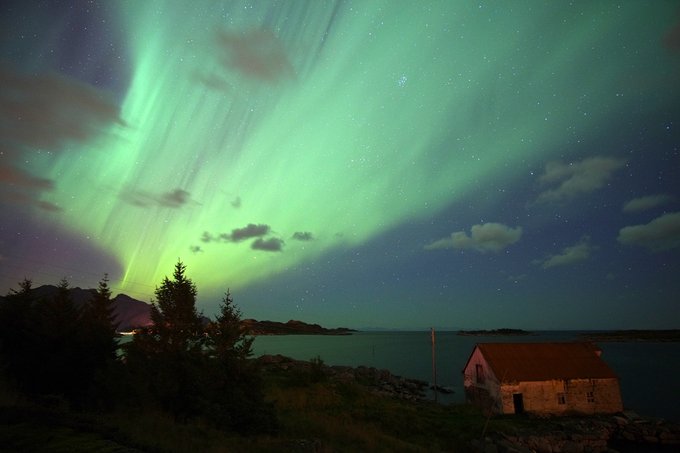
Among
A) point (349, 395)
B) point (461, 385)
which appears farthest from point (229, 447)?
point (461, 385)

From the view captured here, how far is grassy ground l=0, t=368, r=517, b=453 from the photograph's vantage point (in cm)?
855

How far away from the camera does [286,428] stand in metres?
19.1

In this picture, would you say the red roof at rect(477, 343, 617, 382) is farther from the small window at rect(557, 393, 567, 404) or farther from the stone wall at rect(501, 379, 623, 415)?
the small window at rect(557, 393, 567, 404)

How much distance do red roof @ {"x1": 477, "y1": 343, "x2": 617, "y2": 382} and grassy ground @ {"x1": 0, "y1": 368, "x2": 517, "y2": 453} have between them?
595cm

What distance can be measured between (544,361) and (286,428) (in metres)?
34.2

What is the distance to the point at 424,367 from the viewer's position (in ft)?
308

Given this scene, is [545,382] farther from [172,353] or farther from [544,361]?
[172,353]

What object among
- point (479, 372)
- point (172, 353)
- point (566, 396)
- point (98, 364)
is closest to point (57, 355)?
point (98, 364)

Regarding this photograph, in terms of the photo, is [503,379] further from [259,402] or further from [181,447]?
[181,447]

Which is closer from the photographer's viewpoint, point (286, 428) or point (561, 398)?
point (286, 428)

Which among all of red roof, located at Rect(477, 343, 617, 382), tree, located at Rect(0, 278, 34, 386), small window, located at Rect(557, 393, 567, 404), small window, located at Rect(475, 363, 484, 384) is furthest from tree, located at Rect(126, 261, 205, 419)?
small window, located at Rect(557, 393, 567, 404)

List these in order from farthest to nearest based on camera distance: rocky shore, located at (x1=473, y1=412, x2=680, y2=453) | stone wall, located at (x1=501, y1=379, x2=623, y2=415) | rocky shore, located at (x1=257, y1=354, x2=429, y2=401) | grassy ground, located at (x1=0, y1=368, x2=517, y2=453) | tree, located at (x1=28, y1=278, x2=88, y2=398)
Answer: rocky shore, located at (x1=257, y1=354, x2=429, y2=401) → stone wall, located at (x1=501, y1=379, x2=623, y2=415) → rocky shore, located at (x1=473, y1=412, x2=680, y2=453) → tree, located at (x1=28, y1=278, x2=88, y2=398) → grassy ground, located at (x1=0, y1=368, x2=517, y2=453)

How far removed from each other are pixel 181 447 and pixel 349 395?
1191 inches

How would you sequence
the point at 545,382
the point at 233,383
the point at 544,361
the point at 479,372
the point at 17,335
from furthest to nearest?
1. the point at 479,372
2. the point at 544,361
3. the point at 545,382
4. the point at 17,335
5. the point at 233,383
